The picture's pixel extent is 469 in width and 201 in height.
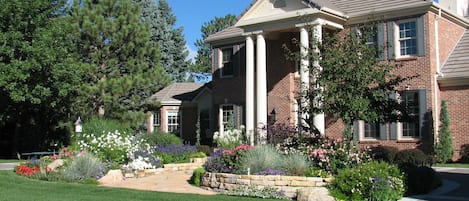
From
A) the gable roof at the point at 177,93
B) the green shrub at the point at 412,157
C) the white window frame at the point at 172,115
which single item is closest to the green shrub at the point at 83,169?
the green shrub at the point at 412,157

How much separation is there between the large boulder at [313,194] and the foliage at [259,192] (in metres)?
0.67

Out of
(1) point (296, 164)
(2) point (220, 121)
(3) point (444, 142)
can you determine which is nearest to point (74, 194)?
(1) point (296, 164)

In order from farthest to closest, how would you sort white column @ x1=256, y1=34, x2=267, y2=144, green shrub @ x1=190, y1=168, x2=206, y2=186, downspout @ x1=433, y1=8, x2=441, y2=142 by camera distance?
white column @ x1=256, y1=34, x2=267, y2=144 < downspout @ x1=433, y1=8, x2=441, y2=142 < green shrub @ x1=190, y1=168, x2=206, y2=186

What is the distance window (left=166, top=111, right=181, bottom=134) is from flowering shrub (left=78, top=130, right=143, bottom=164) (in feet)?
45.4

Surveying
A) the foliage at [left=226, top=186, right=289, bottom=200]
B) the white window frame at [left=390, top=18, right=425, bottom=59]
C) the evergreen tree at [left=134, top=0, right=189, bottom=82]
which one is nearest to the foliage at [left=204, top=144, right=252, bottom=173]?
the foliage at [left=226, top=186, right=289, bottom=200]

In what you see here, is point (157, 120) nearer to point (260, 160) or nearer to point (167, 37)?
point (167, 37)

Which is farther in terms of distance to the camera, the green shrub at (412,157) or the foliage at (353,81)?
the green shrub at (412,157)

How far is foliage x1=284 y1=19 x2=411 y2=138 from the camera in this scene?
13.5 meters

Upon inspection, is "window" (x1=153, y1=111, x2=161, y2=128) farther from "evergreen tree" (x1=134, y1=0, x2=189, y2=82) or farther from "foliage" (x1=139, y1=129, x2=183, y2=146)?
"evergreen tree" (x1=134, y1=0, x2=189, y2=82)

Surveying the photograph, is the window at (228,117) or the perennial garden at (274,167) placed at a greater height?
the window at (228,117)

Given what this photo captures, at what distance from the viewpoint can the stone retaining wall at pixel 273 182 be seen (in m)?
12.4

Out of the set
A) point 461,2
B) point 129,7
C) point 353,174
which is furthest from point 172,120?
point 353,174

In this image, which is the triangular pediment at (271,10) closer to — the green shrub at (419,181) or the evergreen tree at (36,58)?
the evergreen tree at (36,58)

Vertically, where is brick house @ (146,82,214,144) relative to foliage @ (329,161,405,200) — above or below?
above
